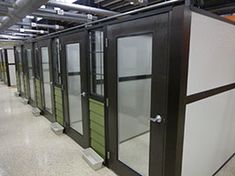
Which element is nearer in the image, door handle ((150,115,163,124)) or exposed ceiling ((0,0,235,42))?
door handle ((150,115,163,124))

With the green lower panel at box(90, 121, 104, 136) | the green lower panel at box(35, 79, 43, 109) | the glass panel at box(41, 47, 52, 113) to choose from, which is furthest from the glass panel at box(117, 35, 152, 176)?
the green lower panel at box(35, 79, 43, 109)

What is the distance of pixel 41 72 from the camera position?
190 inches

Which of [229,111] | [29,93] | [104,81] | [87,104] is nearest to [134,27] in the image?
[104,81]

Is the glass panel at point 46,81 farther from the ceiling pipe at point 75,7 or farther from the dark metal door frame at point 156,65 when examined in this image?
the dark metal door frame at point 156,65

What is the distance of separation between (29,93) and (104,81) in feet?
15.8

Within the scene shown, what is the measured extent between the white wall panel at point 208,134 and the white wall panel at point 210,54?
0.21 metres

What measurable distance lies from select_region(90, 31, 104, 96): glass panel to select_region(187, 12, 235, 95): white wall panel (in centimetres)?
132

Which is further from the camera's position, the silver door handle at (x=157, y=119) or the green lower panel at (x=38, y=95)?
the green lower panel at (x=38, y=95)

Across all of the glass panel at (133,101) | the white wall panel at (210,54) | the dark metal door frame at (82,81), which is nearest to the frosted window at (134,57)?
the glass panel at (133,101)

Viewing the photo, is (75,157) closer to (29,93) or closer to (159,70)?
(159,70)

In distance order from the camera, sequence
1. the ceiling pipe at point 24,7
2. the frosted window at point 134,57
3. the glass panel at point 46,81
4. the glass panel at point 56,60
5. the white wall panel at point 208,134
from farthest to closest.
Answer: the glass panel at point 46,81
the glass panel at point 56,60
the ceiling pipe at point 24,7
the frosted window at point 134,57
the white wall panel at point 208,134

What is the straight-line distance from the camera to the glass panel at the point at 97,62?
2.67 meters

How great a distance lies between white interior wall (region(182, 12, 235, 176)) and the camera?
1762 mm

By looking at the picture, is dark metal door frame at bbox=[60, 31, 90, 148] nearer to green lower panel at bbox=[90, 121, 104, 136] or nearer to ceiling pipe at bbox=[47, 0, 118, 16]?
green lower panel at bbox=[90, 121, 104, 136]
